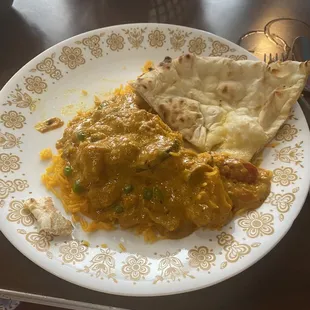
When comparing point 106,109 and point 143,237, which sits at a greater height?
point 106,109

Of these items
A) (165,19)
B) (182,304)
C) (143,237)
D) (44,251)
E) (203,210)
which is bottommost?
(182,304)

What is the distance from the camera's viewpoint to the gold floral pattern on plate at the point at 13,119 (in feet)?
10.5

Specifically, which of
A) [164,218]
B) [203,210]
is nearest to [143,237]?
[164,218]

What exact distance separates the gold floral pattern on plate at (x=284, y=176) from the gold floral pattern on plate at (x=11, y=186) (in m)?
1.83

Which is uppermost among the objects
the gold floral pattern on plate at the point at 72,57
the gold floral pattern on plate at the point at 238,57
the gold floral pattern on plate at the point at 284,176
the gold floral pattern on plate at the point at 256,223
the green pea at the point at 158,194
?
the gold floral pattern on plate at the point at 238,57

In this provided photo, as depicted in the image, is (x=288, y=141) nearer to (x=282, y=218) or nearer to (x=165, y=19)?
(x=282, y=218)

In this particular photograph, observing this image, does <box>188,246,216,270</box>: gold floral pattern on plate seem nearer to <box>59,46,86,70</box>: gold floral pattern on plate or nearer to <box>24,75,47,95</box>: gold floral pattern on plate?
<box>24,75,47,95</box>: gold floral pattern on plate

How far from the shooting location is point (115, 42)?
12.7 ft

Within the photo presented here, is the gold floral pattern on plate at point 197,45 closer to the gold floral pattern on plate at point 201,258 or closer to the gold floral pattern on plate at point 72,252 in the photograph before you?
the gold floral pattern on plate at point 201,258

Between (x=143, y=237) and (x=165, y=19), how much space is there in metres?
2.77

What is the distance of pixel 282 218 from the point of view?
8.85 feet

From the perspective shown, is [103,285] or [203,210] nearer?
[103,285]

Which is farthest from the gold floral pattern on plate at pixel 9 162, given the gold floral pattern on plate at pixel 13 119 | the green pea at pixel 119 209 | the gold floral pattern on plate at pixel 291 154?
the gold floral pattern on plate at pixel 291 154

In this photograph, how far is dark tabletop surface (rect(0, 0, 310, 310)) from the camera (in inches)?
99.0
